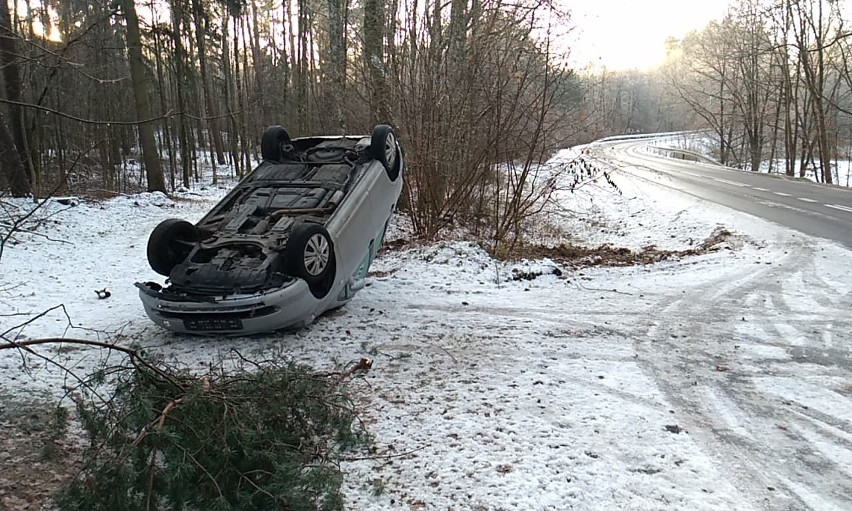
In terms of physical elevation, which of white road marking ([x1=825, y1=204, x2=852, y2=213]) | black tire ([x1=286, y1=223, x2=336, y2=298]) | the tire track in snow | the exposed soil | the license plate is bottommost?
the tire track in snow

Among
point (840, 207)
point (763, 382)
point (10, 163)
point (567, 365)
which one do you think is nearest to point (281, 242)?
point (567, 365)

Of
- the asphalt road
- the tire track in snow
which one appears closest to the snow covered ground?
the tire track in snow

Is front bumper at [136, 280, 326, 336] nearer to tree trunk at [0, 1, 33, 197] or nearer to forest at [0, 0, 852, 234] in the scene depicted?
forest at [0, 0, 852, 234]

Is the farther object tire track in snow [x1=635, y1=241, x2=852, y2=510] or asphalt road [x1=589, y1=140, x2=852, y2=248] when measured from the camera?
asphalt road [x1=589, y1=140, x2=852, y2=248]

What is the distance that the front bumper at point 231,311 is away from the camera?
5.31 metres

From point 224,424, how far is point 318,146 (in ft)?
17.0

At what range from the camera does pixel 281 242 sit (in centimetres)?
585

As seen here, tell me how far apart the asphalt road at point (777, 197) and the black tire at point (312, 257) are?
26.9 ft

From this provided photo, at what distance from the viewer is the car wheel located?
7.11 m

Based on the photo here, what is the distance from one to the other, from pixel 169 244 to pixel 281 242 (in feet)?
4.01

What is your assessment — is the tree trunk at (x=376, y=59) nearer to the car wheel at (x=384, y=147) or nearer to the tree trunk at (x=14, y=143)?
the car wheel at (x=384, y=147)

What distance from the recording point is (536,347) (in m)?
5.62

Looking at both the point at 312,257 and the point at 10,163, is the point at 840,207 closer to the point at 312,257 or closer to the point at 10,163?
the point at 312,257

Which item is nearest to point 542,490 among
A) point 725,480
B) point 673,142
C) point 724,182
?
point 725,480
